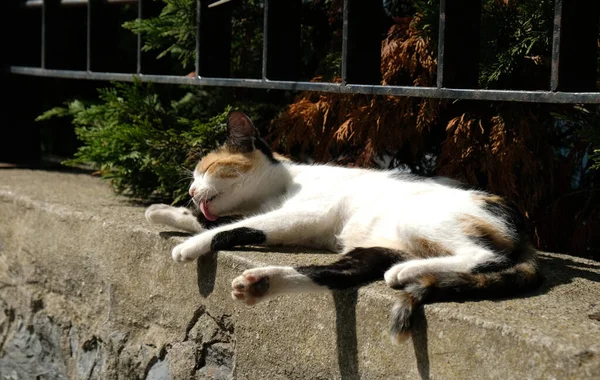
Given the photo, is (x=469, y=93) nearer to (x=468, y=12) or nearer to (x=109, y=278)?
(x=468, y=12)

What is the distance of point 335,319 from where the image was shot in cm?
235

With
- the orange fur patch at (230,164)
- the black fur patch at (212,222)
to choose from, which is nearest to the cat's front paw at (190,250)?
the black fur patch at (212,222)

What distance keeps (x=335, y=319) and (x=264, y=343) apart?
0.35m

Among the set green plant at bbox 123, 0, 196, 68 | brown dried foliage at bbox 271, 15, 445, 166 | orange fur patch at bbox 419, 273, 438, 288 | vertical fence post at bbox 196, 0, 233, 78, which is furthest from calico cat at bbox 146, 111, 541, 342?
green plant at bbox 123, 0, 196, 68

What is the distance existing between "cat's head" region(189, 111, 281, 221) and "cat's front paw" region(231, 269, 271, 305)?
0.93m

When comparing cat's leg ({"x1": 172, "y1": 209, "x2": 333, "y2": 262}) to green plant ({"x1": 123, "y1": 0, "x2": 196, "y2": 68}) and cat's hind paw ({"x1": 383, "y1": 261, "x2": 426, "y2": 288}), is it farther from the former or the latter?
green plant ({"x1": 123, "y1": 0, "x2": 196, "y2": 68})

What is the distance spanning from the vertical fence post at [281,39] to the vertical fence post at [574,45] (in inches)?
50.1

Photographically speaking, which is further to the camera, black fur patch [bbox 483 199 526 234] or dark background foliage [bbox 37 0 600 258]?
dark background foliage [bbox 37 0 600 258]

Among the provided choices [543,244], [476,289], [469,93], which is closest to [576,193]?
[543,244]

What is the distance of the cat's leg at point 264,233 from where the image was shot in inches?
111

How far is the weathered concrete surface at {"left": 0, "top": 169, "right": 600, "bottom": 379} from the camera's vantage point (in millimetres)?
1970

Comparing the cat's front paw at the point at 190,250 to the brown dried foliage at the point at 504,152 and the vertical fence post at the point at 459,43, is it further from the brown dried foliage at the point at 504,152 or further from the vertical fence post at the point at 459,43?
the brown dried foliage at the point at 504,152

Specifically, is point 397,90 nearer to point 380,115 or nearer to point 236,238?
point 380,115

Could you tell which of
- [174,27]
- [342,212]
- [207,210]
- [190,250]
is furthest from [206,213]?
[174,27]
